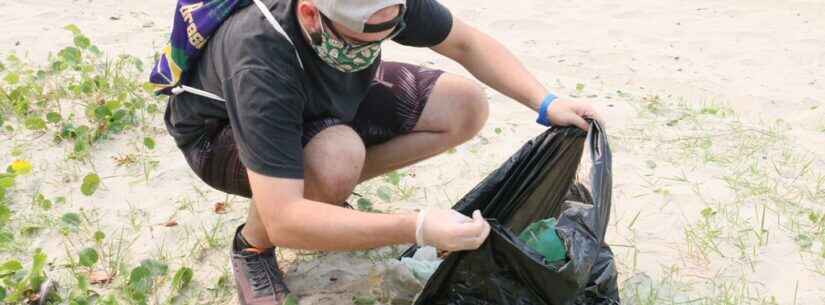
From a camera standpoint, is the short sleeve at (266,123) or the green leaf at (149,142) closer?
the short sleeve at (266,123)

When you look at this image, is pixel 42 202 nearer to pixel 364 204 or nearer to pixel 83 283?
pixel 83 283

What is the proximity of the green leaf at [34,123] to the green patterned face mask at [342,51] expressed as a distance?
61.7 inches

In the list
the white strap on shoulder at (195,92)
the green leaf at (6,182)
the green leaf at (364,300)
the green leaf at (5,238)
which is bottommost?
the green leaf at (5,238)

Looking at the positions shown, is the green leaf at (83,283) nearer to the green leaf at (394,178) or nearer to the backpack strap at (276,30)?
the backpack strap at (276,30)

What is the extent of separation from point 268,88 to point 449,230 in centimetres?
49

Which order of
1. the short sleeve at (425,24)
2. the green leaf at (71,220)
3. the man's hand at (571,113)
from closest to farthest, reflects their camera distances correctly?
the man's hand at (571,113) < the short sleeve at (425,24) < the green leaf at (71,220)

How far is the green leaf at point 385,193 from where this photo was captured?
2.66 metres

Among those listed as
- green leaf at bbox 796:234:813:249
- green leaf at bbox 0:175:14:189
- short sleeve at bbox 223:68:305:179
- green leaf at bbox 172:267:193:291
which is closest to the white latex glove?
short sleeve at bbox 223:68:305:179

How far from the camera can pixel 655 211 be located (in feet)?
8.57

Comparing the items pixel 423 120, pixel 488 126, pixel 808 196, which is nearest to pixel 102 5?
pixel 488 126

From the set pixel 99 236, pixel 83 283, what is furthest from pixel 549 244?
pixel 99 236

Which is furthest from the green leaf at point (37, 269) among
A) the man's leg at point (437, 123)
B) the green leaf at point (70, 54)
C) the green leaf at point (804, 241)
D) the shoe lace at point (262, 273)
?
the green leaf at point (804, 241)

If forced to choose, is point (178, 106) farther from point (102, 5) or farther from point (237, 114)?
point (102, 5)

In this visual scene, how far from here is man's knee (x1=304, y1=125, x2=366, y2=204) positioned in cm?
199
